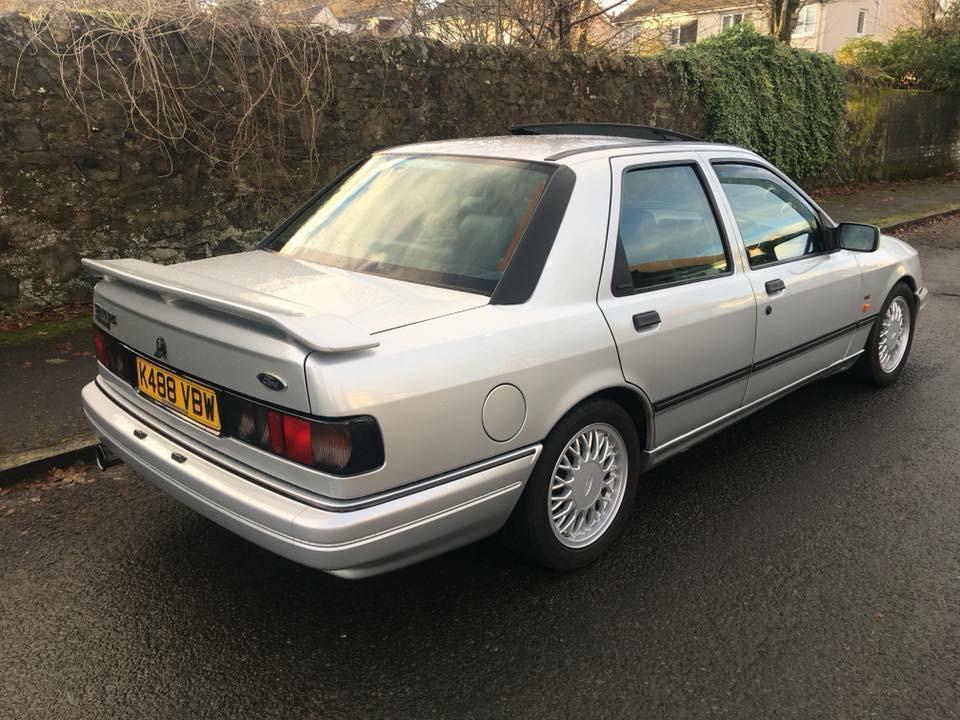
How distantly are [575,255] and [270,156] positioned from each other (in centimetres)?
503

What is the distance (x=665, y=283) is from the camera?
316 cm

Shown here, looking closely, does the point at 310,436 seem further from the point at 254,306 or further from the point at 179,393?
the point at 179,393

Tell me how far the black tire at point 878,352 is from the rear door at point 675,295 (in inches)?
63.4

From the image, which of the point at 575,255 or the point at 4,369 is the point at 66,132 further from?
the point at 575,255

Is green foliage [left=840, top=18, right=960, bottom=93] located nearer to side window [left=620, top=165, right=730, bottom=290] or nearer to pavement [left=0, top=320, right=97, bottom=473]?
side window [left=620, top=165, right=730, bottom=290]

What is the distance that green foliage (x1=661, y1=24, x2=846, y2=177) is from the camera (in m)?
12.4

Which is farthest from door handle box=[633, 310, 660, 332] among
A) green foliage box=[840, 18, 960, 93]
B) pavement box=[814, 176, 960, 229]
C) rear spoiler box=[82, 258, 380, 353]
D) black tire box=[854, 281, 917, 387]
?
green foliage box=[840, 18, 960, 93]

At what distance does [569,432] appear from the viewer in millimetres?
2732

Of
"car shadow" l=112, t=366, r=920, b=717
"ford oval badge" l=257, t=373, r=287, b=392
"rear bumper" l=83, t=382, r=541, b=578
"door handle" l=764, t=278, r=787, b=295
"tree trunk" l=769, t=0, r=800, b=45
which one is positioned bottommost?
"car shadow" l=112, t=366, r=920, b=717

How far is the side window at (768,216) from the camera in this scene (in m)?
3.65

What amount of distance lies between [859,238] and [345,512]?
323 centimetres

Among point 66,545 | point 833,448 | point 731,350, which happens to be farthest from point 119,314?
point 833,448

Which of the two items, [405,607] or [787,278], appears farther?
[787,278]

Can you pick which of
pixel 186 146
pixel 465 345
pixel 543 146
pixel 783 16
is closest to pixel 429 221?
pixel 543 146
